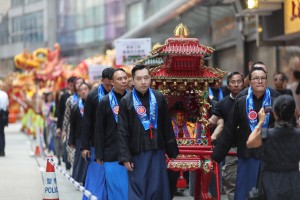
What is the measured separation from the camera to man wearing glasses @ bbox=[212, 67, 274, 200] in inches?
358

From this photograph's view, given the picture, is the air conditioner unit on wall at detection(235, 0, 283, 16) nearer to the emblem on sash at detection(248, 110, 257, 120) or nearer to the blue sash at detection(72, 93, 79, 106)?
the blue sash at detection(72, 93, 79, 106)

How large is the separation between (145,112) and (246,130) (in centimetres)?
104

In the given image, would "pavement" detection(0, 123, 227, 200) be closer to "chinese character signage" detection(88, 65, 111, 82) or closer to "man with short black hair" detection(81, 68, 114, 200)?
"man with short black hair" detection(81, 68, 114, 200)

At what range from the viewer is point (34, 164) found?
21.4 metres

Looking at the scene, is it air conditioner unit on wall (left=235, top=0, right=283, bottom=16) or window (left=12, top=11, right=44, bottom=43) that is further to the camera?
window (left=12, top=11, right=44, bottom=43)

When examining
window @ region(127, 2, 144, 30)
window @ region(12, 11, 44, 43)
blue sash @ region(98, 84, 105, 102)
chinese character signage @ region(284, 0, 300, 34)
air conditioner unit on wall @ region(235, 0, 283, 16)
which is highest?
window @ region(12, 11, 44, 43)

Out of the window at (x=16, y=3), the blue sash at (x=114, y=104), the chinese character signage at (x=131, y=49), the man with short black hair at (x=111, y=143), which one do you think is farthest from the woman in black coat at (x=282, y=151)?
the window at (x=16, y=3)

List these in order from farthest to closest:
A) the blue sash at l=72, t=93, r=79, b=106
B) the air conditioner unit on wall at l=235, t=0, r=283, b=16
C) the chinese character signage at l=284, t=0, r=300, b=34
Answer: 1. the air conditioner unit on wall at l=235, t=0, r=283, b=16
2. the chinese character signage at l=284, t=0, r=300, b=34
3. the blue sash at l=72, t=93, r=79, b=106

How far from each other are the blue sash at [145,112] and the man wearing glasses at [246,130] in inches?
28.1

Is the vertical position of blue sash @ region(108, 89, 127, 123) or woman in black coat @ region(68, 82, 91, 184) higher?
blue sash @ region(108, 89, 127, 123)

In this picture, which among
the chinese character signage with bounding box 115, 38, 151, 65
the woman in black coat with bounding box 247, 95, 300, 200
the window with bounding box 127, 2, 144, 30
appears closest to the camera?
the woman in black coat with bounding box 247, 95, 300, 200

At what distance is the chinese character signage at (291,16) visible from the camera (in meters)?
18.7

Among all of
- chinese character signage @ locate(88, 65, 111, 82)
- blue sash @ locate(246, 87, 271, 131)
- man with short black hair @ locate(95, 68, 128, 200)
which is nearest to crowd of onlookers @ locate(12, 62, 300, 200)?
blue sash @ locate(246, 87, 271, 131)

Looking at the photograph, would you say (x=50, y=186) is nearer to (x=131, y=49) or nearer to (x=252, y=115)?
(x=252, y=115)
